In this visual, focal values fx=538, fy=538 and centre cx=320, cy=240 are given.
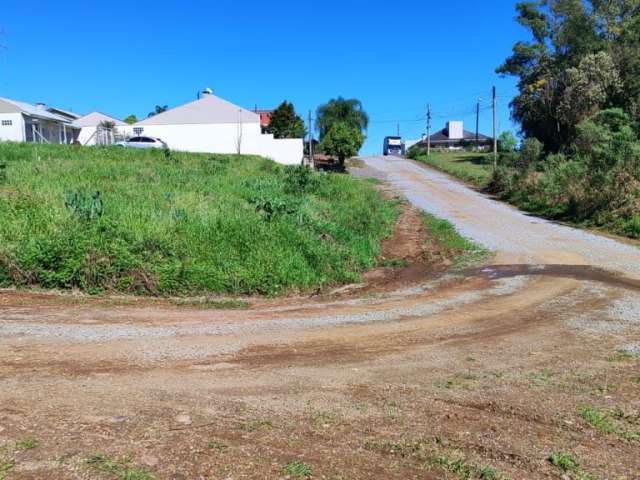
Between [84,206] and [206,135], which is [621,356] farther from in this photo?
[206,135]

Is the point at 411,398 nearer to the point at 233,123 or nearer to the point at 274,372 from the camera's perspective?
the point at 274,372

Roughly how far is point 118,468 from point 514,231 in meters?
15.2

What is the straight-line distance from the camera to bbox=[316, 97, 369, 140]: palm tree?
7400 centimetres

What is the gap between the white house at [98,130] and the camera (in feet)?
147

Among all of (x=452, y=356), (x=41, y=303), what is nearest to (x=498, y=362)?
(x=452, y=356)

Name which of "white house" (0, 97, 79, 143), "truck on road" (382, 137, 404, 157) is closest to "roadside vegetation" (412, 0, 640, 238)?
"truck on road" (382, 137, 404, 157)

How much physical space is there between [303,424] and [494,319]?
3954 mm

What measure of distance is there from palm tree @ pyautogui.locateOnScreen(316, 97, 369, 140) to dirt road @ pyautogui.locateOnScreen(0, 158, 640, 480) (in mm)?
67991

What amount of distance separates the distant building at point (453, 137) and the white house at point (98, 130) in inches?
2137

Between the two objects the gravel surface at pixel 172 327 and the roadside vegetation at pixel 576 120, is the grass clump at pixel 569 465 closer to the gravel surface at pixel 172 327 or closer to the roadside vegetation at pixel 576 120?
the gravel surface at pixel 172 327

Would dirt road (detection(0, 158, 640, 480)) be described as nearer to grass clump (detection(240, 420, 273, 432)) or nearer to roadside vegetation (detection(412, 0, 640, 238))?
grass clump (detection(240, 420, 273, 432))

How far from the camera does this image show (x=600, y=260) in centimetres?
1146

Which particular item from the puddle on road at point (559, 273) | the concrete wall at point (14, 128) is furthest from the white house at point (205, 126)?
the puddle on road at point (559, 273)

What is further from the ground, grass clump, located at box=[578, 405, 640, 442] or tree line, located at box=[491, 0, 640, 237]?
tree line, located at box=[491, 0, 640, 237]
